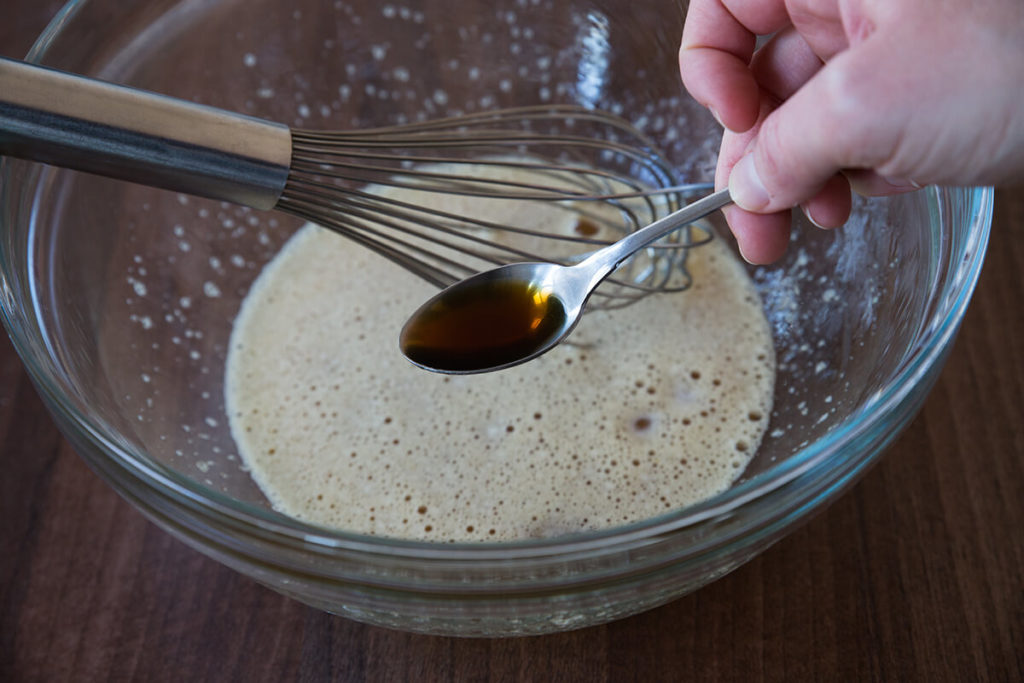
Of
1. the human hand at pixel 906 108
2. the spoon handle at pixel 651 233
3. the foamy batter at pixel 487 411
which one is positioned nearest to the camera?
the human hand at pixel 906 108

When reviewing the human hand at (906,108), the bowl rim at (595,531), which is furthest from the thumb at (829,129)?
the bowl rim at (595,531)

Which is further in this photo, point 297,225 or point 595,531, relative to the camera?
point 297,225

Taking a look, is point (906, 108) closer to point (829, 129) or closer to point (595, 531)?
point (829, 129)

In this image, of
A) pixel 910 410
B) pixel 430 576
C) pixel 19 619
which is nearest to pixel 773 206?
pixel 910 410

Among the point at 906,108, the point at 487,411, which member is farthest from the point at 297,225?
the point at 906,108

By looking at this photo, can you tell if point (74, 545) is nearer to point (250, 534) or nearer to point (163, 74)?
point (250, 534)

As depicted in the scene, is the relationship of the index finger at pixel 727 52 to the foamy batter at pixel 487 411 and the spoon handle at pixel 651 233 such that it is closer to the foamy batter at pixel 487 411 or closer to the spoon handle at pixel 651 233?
the spoon handle at pixel 651 233

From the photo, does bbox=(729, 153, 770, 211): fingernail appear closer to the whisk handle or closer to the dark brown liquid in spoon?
the dark brown liquid in spoon

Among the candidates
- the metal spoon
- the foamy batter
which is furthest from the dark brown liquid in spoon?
the foamy batter
